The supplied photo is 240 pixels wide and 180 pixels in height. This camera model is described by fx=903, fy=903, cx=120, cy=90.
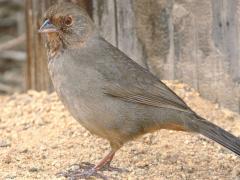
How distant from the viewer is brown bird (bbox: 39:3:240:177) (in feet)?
23.8

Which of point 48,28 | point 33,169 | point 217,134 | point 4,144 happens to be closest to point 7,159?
point 33,169

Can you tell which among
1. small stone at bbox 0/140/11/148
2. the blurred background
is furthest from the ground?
the blurred background

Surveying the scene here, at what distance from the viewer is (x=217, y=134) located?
721 centimetres

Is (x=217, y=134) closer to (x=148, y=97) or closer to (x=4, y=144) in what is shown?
(x=148, y=97)

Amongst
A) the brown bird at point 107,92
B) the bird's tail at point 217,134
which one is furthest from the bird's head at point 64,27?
the bird's tail at point 217,134

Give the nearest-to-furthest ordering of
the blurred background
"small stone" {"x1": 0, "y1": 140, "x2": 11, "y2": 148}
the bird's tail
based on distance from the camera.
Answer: the bird's tail
"small stone" {"x1": 0, "y1": 140, "x2": 11, "y2": 148}
the blurred background

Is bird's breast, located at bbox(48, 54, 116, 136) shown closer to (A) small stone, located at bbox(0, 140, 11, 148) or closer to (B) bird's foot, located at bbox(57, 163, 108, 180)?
(B) bird's foot, located at bbox(57, 163, 108, 180)

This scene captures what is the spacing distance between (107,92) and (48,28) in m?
0.74

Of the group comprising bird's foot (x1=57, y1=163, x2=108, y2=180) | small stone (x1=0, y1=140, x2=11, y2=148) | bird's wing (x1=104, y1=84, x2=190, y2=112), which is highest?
bird's wing (x1=104, y1=84, x2=190, y2=112)

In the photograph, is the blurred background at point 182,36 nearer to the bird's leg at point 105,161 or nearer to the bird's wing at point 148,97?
the bird's wing at point 148,97

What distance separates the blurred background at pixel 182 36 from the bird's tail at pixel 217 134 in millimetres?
1245

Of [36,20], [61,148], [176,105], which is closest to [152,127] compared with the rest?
[176,105]

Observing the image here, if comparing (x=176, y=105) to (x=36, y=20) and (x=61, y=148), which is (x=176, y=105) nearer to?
(x=61, y=148)

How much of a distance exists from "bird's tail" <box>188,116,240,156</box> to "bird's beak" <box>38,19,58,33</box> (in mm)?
1380
